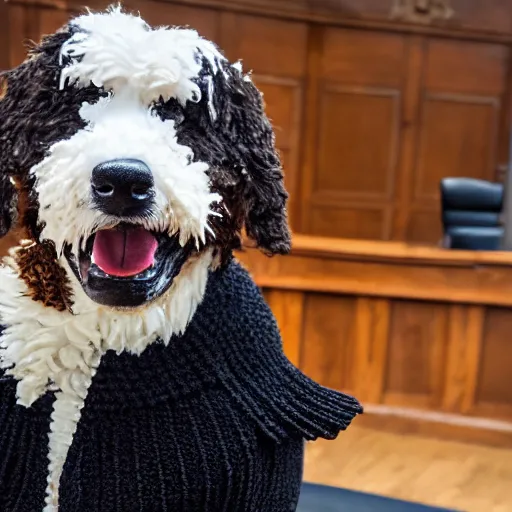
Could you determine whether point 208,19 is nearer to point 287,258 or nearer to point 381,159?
point 381,159

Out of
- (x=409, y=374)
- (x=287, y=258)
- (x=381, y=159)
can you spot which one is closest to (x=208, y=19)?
(x=381, y=159)

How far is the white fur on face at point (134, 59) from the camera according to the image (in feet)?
1.66

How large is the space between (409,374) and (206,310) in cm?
122

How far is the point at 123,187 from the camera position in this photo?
1.50ft

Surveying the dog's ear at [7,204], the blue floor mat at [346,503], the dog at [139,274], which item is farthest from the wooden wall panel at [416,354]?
the dog's ear at [7,204]

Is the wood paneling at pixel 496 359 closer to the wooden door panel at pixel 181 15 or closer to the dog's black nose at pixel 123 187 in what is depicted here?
the dog's black nose at pixel 123 187

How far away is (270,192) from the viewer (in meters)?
0.58

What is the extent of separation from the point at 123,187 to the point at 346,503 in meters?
0.82

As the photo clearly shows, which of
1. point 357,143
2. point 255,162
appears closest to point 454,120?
point 357,143

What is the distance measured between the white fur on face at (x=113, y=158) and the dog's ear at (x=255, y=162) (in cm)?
5

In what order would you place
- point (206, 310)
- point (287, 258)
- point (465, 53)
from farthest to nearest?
point (465, 53), point (287, 258), point (206, 310)

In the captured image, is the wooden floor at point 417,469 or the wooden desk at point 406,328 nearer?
the wooden floor at point 417,469

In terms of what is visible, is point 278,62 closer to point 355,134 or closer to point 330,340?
point 355,134

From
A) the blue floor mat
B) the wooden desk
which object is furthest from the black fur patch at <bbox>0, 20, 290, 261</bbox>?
the wooden desk
